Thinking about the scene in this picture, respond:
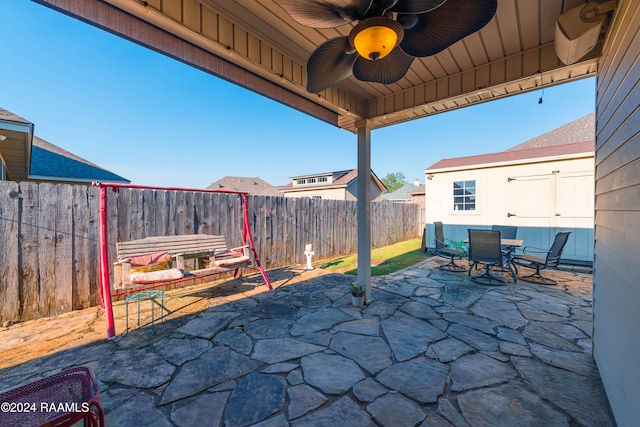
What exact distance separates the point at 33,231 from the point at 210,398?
304 centimetres

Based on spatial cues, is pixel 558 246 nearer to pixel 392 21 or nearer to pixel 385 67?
pixel 385 67

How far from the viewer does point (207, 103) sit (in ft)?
40.3

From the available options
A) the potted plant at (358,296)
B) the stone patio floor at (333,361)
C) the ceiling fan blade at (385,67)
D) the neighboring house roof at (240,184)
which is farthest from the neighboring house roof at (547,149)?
the neighboring house roof at (240,184)

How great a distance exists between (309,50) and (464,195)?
706 centimetres

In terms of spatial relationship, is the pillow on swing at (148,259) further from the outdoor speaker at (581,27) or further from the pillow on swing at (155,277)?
the outdoor speaker at (581,27)

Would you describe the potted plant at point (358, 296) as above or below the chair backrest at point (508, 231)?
below

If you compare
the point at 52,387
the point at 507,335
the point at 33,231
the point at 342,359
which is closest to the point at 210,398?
the point at 52,387

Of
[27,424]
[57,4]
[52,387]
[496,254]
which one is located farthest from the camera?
[496,254]

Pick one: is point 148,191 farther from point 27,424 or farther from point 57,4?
point 27,424

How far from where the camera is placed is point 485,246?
451cm

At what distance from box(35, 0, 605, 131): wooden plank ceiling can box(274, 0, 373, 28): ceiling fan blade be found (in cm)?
63

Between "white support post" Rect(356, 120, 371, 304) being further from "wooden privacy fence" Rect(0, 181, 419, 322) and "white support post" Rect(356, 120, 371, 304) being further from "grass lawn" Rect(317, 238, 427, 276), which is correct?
"wooden privacy fence" Rect(0, 181, 419, 322)

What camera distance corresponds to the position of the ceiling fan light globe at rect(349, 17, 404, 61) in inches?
50.0

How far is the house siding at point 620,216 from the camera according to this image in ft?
4.00
